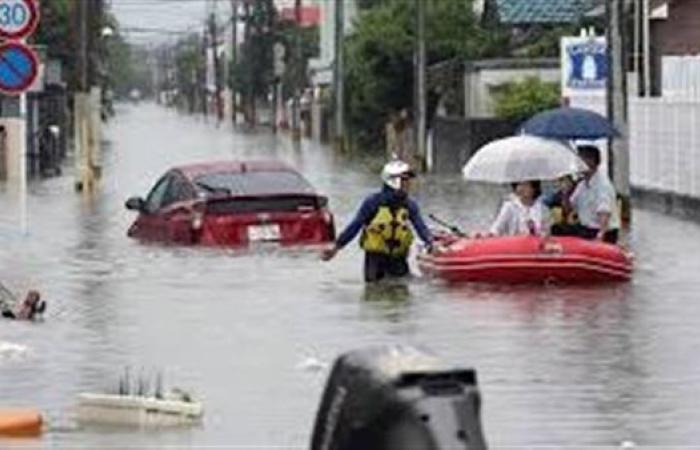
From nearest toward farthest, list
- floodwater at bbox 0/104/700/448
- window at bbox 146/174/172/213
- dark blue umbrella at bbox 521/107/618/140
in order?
1. floodwater at bbox 0/104/700/448
2. dark blue umbrella at bbox 521/107/618/140
3. window at bbox 146/174/172/213

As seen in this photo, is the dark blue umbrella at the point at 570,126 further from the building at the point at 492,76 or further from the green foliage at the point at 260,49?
the green foliage at the point at 260,49

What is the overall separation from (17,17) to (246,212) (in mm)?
7150

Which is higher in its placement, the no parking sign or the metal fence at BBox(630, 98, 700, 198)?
the no parking sign

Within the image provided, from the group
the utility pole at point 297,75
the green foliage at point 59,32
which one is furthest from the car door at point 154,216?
the utility pole at point 297,75

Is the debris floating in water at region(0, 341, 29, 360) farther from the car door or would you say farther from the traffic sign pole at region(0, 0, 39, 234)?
the car door

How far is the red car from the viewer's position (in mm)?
30875

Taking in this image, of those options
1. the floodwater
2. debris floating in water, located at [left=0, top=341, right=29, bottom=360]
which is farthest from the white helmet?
debris floating in water, located at [left=0, top=341, right=29, bottom=360]

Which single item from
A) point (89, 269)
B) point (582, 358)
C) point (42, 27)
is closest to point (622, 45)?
point (89, 269)

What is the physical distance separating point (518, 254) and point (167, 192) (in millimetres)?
9630

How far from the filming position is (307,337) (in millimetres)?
19141

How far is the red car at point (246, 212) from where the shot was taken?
30.9 meters

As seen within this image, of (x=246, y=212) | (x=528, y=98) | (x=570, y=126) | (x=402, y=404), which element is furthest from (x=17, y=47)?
(x=528, y=98)

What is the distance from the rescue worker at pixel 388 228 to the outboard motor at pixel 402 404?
1506 cm

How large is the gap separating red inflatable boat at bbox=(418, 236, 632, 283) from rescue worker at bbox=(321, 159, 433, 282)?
481mm
